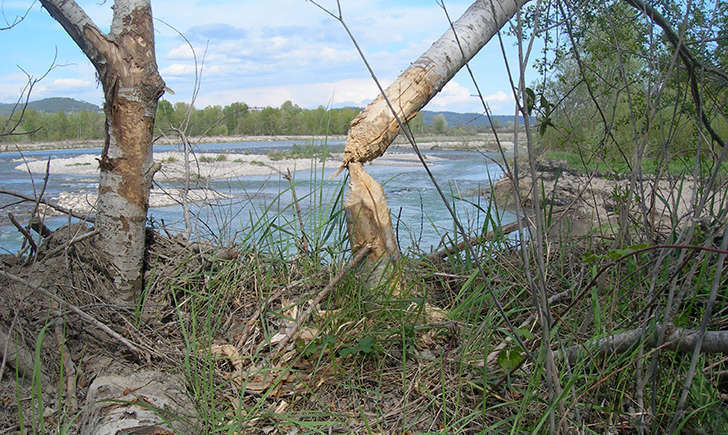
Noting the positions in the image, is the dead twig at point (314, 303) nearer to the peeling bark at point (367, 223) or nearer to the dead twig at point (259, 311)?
the peeling bark at point (367, 223)

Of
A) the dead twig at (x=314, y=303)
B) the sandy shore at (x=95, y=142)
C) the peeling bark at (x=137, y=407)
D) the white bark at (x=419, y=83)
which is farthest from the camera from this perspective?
the sandy shore at (x=95, y=142)

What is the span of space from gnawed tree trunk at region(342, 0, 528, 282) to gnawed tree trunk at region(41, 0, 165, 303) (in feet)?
3.29

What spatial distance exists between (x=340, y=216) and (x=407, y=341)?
90 cm

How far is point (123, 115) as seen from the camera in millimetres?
2531

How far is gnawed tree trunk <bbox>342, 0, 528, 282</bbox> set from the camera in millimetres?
2641

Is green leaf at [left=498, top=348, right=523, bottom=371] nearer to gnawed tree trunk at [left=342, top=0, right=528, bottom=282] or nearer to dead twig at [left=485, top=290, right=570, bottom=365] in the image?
dead twig at [left=485, top=290, right=570, bottom=365]

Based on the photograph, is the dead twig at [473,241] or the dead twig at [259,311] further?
the dead twig at [473,241]

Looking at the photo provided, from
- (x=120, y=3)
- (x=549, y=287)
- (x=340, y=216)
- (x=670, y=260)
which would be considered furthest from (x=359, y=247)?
(x=120, y=3)

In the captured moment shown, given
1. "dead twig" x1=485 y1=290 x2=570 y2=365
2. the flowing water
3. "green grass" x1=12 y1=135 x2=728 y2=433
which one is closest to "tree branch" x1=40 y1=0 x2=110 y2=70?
the flowing water

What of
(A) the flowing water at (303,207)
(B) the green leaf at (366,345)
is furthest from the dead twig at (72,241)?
(B) the green leaf at (366,345)

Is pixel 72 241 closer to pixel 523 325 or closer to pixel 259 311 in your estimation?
pixel 259 311

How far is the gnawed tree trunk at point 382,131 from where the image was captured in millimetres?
2641

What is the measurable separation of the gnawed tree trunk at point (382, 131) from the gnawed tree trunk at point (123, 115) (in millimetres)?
1003

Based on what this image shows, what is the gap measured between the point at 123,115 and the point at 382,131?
4.10 feet
